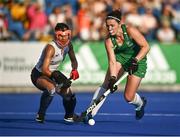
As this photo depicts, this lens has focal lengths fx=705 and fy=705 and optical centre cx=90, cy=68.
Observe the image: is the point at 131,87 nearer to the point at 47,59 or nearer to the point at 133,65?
the point at 133,65

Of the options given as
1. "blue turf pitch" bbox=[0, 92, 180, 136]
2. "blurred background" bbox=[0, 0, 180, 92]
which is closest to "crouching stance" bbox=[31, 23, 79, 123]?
"blue turf pitch" bbox=[0, 92, 180, 136]

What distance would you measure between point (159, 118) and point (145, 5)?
7.64 m

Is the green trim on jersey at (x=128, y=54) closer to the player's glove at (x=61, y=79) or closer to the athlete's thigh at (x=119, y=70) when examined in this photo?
the athlete's thigh at (x=119, y=70)

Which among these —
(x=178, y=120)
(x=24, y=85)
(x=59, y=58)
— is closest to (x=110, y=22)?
(x=59, y=58)

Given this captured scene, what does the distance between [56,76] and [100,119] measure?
51.7 inches

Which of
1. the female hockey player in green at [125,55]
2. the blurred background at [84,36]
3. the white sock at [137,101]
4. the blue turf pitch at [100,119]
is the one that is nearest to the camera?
the blue turf pitch at [100,119]

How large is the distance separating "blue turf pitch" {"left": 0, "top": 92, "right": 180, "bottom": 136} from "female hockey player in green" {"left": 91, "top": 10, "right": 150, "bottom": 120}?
0.49m

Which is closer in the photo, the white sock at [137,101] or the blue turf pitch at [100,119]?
the blue turf pitch at [100,119]

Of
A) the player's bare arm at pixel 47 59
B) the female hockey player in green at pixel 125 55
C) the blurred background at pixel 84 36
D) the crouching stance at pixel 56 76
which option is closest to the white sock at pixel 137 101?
the female hockey player in green at pixel 125 55

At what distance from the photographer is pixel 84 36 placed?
19.4 metres

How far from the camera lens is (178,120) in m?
12.3

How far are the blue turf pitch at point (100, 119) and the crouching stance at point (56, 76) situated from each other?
31 centimetres

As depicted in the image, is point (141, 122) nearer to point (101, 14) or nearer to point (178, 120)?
point (178, 120)

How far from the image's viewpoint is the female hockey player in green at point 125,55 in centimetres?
1110
